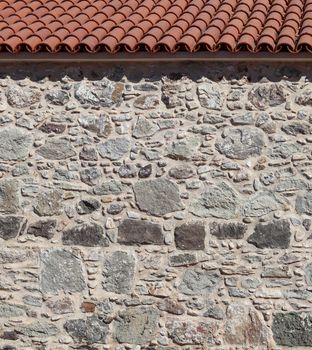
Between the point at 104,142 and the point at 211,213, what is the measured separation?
3.45 ft

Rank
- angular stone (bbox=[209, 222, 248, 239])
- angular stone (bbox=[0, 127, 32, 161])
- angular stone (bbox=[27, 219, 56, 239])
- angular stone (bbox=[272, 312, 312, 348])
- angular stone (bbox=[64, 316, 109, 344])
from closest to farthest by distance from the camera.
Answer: angular stone (bbox=[272, 312, 312, 348]), angular stone (bbox=[209, 222, 248, 239]), angular stone (bbox=[64, 316, 109, 344]), angular stone (bbox=[27, 219, 56, 239]), angular stone (bbox=[0, 127, 32, 161])

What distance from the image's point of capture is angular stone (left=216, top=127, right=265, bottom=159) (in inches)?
245

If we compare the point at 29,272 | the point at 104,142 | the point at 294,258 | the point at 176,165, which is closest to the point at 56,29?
the point at 104,142

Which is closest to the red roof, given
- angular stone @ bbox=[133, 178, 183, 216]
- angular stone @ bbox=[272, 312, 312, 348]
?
angular stone @ bbox=[133, 178, 183, 216]

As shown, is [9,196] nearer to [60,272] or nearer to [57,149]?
[57,149]

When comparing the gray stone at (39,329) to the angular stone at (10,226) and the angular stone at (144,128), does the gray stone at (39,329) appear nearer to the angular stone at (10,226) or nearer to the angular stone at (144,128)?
the angular stone at (10,226)

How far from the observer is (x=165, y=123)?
636 cm

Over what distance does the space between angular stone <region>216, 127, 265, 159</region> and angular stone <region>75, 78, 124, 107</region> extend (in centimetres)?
95

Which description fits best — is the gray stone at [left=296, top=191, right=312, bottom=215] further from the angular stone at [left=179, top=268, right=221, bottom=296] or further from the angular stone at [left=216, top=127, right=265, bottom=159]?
the angular stone at [left=179, top=268, right=221, bottom=296]

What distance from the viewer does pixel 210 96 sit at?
632 cm

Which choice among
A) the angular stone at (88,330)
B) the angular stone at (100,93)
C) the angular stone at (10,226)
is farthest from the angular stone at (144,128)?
the angular stone at (88,330)

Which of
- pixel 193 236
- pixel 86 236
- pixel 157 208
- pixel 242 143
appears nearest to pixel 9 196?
pixel 86 236

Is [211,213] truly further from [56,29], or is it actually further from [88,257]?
[56,29]

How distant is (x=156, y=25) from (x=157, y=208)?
157 centimetres
